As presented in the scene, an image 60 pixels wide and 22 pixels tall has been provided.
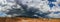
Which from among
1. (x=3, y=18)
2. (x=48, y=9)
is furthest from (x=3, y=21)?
(x=48, y=9)

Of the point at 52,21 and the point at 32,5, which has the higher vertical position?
the point at 32,5

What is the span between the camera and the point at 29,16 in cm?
82

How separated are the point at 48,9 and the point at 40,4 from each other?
73 millimetres

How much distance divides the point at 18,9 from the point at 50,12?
0.82 feet

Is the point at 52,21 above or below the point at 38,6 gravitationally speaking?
below

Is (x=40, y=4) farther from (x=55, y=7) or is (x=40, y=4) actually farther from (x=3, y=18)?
(x=3, y=18)

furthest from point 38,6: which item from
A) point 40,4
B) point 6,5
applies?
point 6,5

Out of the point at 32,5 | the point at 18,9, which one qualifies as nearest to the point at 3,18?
the point at 18,9

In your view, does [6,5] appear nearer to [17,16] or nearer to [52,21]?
[17,16]

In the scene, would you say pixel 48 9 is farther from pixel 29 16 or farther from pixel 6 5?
pixel 6 5

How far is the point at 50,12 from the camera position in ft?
2.64

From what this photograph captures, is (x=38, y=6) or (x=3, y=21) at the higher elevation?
(x=38, y=6)

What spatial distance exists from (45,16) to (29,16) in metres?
0.12

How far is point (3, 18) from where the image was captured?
82 cm
